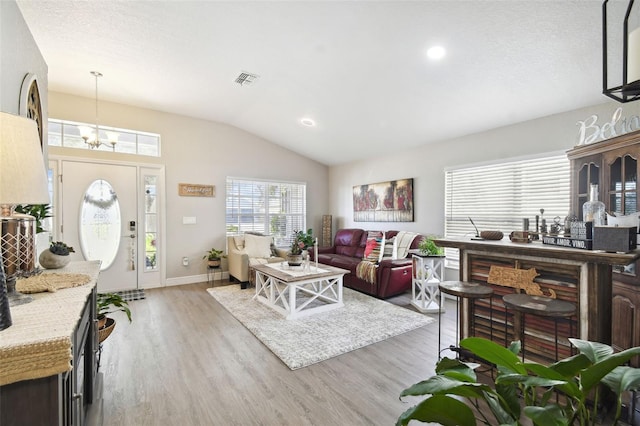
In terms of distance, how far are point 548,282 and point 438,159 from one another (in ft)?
9.90

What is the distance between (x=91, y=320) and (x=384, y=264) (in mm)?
3516

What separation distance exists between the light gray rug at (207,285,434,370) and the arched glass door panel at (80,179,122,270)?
2028 millimetres

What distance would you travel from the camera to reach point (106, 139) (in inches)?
185

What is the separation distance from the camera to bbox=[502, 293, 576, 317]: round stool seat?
162cm

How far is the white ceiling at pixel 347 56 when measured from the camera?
240cm

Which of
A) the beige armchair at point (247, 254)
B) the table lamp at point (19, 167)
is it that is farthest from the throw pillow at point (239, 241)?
the table lamp at point (19, 167)

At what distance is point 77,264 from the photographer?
2133mm

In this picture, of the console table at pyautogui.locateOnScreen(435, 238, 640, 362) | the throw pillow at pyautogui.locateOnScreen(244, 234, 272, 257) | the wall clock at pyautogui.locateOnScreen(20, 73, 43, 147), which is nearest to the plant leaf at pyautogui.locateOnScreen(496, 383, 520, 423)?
the console table at pyautogui.locateOnScreen(435, 238, 640, 362)

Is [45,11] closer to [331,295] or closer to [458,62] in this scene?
[458,62]

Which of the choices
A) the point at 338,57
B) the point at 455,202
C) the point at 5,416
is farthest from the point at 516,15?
the point at 5,416

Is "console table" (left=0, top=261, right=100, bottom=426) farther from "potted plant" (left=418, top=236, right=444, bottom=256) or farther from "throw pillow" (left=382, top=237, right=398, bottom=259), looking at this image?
"throw pillow" (left=382, top=237, right=398, bottom=259)

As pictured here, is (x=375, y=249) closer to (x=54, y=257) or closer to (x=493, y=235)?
(x=493, y=235)

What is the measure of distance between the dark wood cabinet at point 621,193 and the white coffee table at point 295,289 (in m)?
2.63

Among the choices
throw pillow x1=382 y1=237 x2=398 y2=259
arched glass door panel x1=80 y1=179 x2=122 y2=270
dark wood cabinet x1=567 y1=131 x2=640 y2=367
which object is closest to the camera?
dark wood cabinet x1=567 y1=131 x2=640 y2=367
